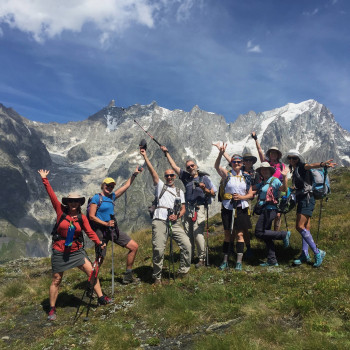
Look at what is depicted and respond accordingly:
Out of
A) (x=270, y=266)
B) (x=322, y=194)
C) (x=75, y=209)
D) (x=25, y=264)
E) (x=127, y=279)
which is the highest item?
(x=322, y=194)

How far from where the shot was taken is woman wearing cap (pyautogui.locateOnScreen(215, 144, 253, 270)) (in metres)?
10.5

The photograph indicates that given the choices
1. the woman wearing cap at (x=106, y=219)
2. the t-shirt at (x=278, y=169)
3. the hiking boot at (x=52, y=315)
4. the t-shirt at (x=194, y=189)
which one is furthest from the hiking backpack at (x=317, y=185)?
the hiking boot at (x=52, y=315)

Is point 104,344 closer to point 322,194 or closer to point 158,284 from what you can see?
point 158,284

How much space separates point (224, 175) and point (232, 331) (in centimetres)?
601

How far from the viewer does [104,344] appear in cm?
634

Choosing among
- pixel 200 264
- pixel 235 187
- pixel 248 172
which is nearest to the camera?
pixel 235 187

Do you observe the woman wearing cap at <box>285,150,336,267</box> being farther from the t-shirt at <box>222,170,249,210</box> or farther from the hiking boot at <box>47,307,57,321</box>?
the hiking boot at <box>47,307,57,321</box>

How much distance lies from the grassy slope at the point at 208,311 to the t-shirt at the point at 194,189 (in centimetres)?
267

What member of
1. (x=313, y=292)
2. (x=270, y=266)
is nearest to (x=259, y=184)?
(x=270, y=266)

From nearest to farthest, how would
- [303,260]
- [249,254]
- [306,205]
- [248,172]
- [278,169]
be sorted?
[306,205] < [303,260] < [278,169] < [249,254] < [248,172]

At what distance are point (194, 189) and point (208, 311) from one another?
16.6ft

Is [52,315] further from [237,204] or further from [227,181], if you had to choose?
[227,181]

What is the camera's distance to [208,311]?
7.38 meters

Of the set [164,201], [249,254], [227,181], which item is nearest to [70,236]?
[164,201]
